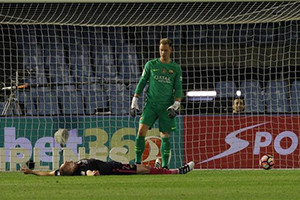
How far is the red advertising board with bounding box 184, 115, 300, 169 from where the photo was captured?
49.4 ft

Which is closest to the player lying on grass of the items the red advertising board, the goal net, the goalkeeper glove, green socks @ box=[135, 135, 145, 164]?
green socks @ box=[135, 135, 145, 164]

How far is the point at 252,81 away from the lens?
17.9 meters

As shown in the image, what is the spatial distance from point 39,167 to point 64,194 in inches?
295

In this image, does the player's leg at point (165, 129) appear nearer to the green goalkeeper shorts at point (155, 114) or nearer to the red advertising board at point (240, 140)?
the green goalkeeper shorts at point (155, 114)

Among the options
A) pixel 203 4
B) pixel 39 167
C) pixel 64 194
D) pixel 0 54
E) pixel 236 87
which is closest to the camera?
pixel 64 194

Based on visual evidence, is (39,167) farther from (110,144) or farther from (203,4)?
(203,4)

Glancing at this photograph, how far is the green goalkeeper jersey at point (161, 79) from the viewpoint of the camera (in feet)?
38.1

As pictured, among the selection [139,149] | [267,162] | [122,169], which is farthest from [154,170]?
[267,162]

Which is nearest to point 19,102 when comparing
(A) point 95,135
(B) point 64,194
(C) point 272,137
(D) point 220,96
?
(A) point 95,135

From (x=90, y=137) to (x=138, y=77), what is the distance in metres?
3.07

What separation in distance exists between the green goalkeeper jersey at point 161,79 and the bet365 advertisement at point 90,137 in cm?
334

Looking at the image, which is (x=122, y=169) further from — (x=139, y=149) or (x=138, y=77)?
(x=138, y=77)

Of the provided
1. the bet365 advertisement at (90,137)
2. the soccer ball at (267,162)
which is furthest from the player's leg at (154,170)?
the bet365 advertisement at (90,137)

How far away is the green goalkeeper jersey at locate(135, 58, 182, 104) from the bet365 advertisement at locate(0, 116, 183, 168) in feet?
11.0
